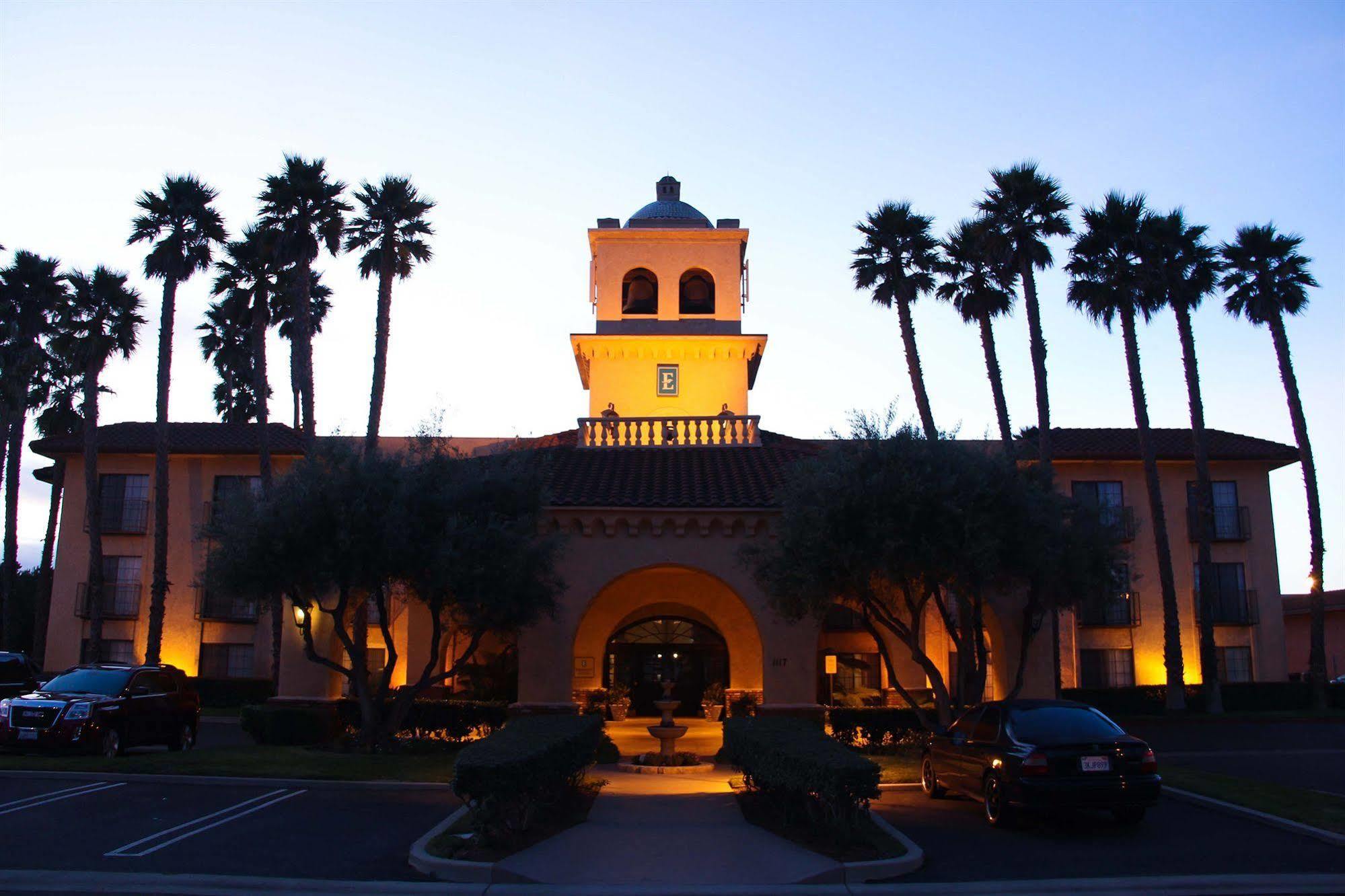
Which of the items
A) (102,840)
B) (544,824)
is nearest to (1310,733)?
(544,824)

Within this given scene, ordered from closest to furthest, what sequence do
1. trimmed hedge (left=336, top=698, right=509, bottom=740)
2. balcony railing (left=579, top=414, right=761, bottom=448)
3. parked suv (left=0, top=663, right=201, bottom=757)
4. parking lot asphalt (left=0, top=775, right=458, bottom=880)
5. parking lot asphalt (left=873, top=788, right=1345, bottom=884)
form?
parking lot asphalt (left=873, top=788, right=1345, bottom=884) → parking lot asphalt (left=0, top=775, right=458, bottom=880) → parked suv (left=0, top=663, right=201, bottom=757) → trimmed hedge (left=336, top=698, right=509, bottom=740) → balcony railing (left=579, top=414, right=761, bottom=448)

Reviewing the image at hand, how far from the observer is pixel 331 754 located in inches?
735

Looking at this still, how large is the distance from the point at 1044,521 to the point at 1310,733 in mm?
16565

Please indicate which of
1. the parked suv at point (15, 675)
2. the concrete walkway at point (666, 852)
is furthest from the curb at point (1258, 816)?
the parked suv at point (15, 675)

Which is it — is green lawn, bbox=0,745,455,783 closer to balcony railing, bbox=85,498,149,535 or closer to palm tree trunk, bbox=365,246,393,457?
palm tree trunk, bbox=365,246,393,457

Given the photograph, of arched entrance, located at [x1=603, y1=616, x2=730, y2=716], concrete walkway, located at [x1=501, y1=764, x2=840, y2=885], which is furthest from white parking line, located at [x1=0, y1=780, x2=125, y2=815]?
arched entrance, located at [x1=603, y1=616, x2=730, y2=716]

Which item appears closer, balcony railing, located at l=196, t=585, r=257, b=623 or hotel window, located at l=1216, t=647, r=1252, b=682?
hotel window, located at l=1216, t=647, r=1252, b=682

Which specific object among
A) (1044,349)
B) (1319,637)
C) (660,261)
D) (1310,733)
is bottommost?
(1310,733)

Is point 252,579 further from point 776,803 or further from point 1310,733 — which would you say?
point 1310,733

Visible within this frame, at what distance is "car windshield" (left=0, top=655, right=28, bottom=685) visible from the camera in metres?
24.3

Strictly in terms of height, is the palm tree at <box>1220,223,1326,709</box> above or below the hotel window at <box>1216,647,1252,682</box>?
above

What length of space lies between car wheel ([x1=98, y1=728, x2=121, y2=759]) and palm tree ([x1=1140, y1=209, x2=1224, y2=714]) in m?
→ 28.8

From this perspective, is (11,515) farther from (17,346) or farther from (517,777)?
(517,777)

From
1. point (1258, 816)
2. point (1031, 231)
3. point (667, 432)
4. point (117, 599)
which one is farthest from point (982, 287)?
point (117, 599)
